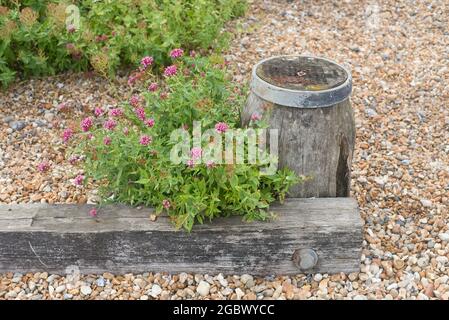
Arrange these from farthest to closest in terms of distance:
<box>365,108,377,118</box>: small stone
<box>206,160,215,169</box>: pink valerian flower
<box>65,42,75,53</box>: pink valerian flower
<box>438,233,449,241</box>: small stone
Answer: <box>365,108,377,118</box>: small stone
<box>65,42,75,53</box>: pink valerian flower
<box>438,233,449,241</box>: small stone
<box>206,160,215,169</box>: pink valerian flower

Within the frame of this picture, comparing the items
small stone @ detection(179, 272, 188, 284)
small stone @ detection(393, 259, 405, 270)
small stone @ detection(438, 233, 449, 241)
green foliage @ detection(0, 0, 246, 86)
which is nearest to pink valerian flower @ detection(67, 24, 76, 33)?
green foliage @ detection(0, 0, 246, 86)

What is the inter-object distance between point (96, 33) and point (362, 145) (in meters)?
1.93

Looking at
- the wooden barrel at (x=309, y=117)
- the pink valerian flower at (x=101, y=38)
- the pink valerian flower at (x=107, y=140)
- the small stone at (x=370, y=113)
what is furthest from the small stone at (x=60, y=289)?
A: the small stone at (x=370, y=113)

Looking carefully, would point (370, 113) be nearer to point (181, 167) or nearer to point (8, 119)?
point (181, 167)

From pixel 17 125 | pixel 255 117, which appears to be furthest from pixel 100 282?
pixel 17 125

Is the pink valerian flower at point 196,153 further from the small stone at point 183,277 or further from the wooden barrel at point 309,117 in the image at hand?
the small stone at point 183,277

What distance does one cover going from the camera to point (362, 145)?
373 centimetres

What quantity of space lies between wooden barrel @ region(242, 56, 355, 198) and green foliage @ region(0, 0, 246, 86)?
1.30 m

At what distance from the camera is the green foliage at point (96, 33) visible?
3.91 meters

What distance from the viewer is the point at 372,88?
4.35m

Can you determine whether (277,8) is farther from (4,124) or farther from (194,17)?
(4,124)

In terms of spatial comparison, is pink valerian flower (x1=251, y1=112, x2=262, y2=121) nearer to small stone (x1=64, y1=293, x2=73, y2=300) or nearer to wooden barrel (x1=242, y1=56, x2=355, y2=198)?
wooden barrel (x1=242, y1=56, x2=355, y2=198)

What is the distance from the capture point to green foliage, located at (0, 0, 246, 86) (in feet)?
12.8

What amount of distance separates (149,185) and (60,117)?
151 centimetres
